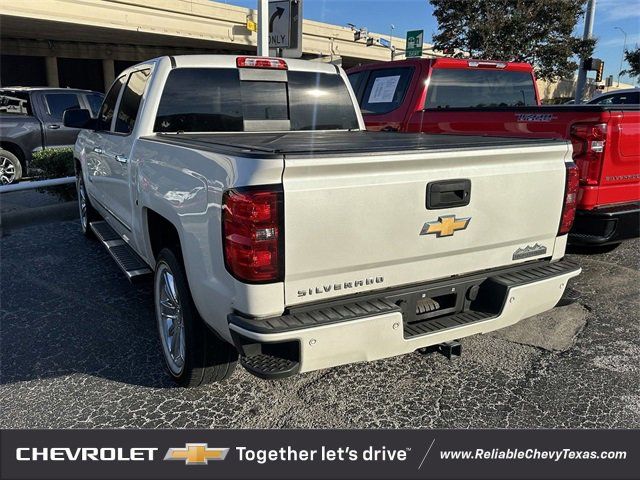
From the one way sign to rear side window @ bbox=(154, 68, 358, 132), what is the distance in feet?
17.5

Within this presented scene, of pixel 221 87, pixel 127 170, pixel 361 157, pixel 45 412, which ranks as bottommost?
pixel 45 412

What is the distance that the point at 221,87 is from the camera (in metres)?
4.00

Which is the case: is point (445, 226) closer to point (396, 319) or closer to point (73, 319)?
point (396, 319)

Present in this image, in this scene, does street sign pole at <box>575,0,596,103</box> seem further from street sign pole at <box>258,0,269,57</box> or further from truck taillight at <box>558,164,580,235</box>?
truck taillight at <box>558,164,580,235</box>

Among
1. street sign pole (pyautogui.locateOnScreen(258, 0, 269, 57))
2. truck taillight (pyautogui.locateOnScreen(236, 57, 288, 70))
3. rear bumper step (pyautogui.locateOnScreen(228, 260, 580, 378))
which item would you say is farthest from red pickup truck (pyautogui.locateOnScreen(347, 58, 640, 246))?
street sign pole (pyautogui.locateOnScreen(258, 0, 269, 57))

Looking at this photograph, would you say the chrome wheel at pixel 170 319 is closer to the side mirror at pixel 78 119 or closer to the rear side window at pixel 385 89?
the side mirror at pixel 78 119

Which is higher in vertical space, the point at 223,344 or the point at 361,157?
the point at 361,157

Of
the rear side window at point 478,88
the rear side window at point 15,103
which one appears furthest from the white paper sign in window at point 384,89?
the rear side window at point 15,103

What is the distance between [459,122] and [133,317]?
12.5ft

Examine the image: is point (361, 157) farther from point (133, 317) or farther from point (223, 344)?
point (133, 317)

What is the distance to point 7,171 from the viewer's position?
9.20 m

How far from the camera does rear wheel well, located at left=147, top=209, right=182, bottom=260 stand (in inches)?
126

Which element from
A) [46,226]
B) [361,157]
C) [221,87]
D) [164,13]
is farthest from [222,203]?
[164,13]

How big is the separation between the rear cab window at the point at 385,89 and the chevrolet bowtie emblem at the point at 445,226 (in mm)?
4152
